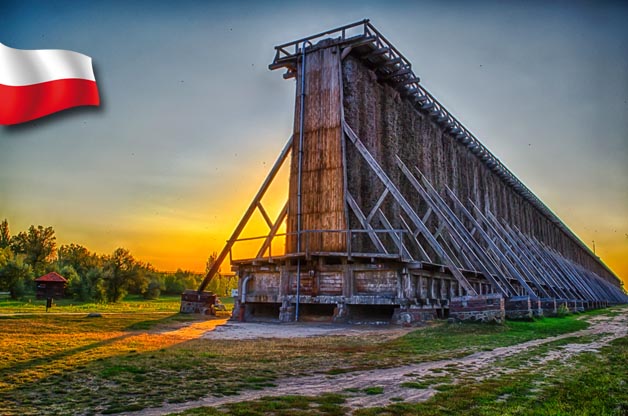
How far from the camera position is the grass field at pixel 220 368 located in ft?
17.2

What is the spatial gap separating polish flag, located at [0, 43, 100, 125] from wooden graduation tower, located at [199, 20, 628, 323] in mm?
11128

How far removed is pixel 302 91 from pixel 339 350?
1581 centimetres

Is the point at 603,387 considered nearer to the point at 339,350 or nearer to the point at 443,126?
the point at 339,350

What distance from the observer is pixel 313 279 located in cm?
1898

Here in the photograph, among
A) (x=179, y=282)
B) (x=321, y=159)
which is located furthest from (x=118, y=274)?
(x=321, y=159)

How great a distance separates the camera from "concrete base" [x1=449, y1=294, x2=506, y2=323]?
15391 mm

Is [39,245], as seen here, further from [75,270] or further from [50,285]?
[50,285]

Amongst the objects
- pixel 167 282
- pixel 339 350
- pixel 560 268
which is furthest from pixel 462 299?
pixel 167 282

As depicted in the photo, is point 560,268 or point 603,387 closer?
point 603,387

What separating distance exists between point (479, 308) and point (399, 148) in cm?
1233

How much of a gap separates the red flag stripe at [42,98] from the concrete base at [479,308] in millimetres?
12726

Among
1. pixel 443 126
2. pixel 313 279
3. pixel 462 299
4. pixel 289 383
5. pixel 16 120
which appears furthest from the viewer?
pixel 443 126

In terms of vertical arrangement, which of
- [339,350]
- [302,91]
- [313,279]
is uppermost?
[302,91]

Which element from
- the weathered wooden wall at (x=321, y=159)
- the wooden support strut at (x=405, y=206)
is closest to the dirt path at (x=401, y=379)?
the wooden support strut at (x=405, y=206)
